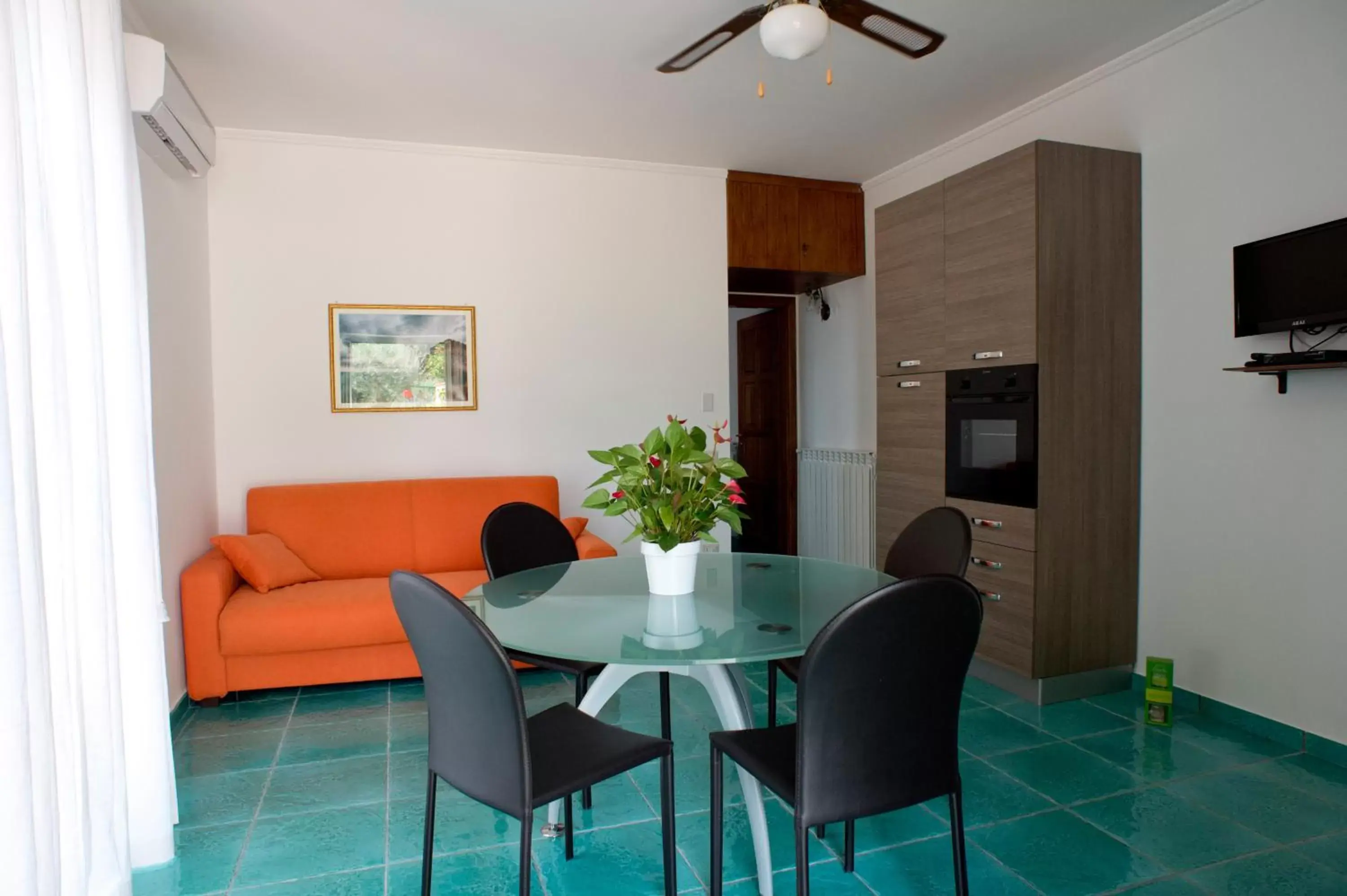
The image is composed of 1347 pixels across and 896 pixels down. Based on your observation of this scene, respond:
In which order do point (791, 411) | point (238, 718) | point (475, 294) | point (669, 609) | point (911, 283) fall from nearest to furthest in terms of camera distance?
1. point (669, 609)
2. point (238, 718)
3. point (911, 283)
4. point (475, 294)
5. point (791, 411)

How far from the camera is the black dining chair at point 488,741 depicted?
154 cm

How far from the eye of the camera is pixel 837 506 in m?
5.41

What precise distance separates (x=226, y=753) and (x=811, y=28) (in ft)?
10.3

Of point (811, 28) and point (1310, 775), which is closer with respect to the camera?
point (811, 28)

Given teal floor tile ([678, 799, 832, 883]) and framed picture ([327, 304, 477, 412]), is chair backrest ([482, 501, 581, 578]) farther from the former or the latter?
framed picture ([327, 304, 477, 412])

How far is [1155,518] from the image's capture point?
3.34 m

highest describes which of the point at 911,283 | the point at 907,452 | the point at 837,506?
the point at 911,283

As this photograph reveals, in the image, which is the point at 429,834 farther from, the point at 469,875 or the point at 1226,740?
the point at 1226,740

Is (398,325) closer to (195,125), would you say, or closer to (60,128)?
(195,125)

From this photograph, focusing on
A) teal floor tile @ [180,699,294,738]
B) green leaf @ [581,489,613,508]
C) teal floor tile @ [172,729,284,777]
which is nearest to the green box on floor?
green leaf @ [581,489,613,508]

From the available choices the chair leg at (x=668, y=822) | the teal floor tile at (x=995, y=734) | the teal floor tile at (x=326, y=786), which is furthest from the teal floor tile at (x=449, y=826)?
the teal floor tile at (x=995, y=734)

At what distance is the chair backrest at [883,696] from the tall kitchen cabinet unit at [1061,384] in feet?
6.25

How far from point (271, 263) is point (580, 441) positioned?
6.14 feet

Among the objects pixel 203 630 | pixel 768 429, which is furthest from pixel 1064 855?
pixel 768 429
